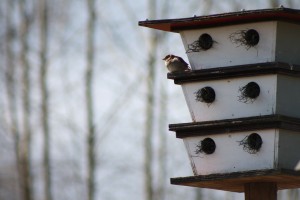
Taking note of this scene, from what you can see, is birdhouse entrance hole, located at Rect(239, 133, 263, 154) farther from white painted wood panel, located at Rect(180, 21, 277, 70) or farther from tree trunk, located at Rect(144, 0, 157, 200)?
tree trunk, located at Rect(144, 0, 157, 200)

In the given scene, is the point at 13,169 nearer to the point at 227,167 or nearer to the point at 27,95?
the point at 27,95

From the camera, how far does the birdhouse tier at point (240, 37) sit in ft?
40.2

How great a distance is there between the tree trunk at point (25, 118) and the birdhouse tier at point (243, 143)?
12084mm

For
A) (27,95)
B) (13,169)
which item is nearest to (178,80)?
(27,95)

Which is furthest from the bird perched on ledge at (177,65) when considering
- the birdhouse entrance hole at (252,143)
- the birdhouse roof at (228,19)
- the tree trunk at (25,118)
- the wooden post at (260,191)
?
the tree trunk at (25,118)

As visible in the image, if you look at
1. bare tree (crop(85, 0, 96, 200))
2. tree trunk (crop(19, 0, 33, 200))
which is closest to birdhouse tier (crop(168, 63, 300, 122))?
bare tree (crop(85, 0, 96, 200))

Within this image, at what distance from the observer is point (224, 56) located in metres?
12.4

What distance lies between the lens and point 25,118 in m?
24.7

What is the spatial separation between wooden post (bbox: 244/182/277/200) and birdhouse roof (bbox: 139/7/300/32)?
50.7 inches

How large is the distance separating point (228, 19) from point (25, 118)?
1260 centimetres

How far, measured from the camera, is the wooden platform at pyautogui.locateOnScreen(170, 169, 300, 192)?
464 inches

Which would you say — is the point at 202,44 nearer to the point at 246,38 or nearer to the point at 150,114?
the point at 246,38

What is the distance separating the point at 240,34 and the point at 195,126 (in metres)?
0.81

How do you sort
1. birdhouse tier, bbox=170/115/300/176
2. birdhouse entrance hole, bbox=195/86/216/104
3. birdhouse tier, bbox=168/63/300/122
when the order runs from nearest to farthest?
birdhouse tier, bbox=170/115/300/176 → birdhouse tier, bbox=168/63/300/122 → birdhouse entrance hole, bbox=195/86/216/104
